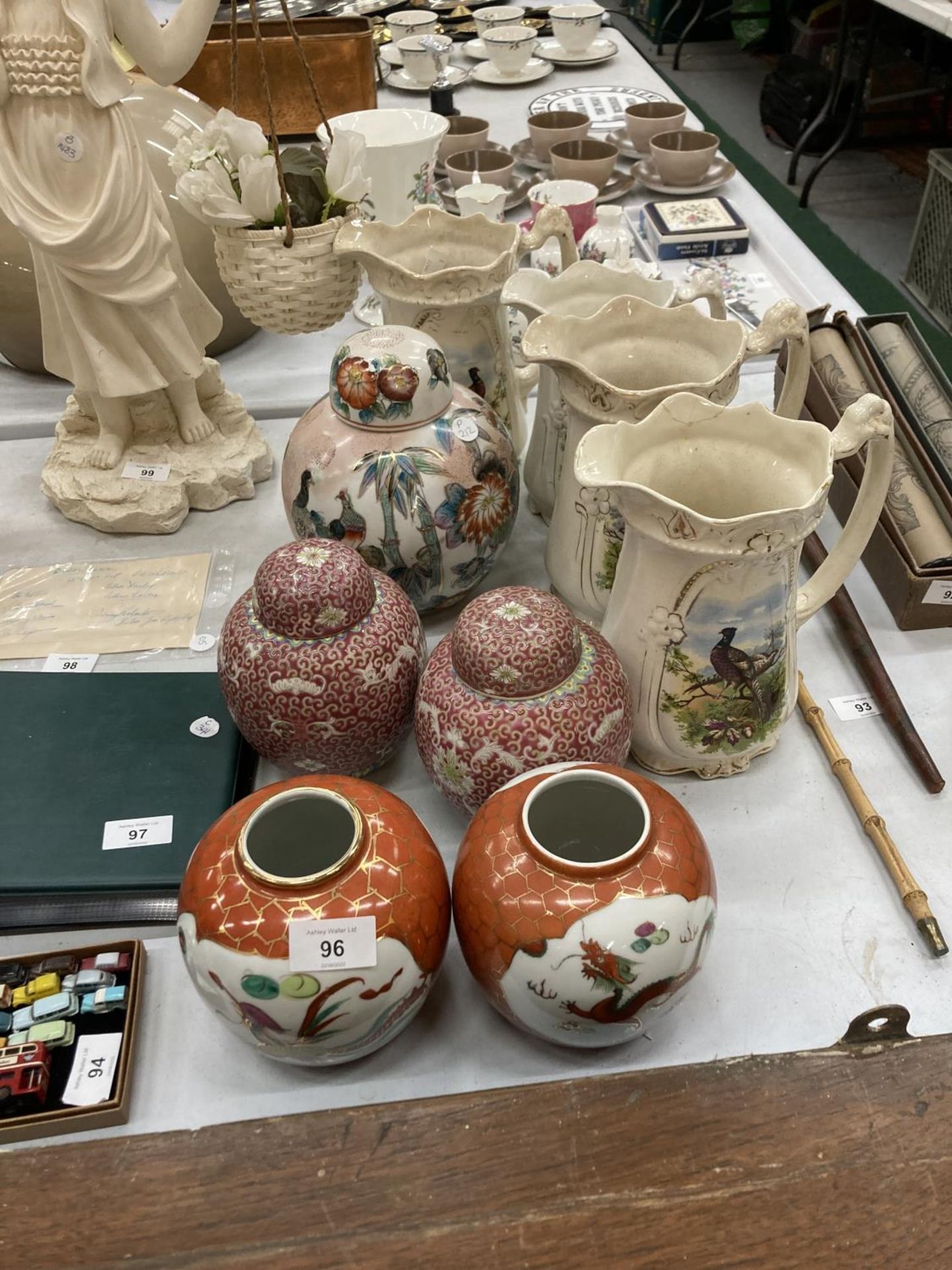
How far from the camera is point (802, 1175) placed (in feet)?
2.23

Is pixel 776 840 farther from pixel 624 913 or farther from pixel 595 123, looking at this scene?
pixel 595 123

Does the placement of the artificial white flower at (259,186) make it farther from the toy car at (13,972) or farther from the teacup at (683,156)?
the teacup at (683,156)

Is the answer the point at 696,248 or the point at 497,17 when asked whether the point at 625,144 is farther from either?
the point at 497,17

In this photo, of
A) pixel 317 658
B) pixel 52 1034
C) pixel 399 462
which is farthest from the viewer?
pixel 399 462

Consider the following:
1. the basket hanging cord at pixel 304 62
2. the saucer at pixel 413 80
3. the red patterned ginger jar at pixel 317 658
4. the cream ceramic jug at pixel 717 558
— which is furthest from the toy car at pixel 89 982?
the saucer at pixel 413 80

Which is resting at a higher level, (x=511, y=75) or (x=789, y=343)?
(x=789, y=343)

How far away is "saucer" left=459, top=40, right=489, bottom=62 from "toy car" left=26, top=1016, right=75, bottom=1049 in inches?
106

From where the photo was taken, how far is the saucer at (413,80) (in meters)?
2.55

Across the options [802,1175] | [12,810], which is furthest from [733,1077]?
[12,810]

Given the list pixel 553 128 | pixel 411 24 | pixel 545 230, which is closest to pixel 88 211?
pixel 545 230

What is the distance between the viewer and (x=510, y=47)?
8.32 ft

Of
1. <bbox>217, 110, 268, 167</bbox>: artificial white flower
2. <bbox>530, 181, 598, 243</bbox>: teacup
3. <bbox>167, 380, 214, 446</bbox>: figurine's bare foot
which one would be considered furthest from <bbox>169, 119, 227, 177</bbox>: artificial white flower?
<bbox>530, 181, 598, 243</bbox>: teacup

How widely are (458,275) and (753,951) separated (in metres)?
0.72

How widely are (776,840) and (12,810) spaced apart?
715 millimetres
